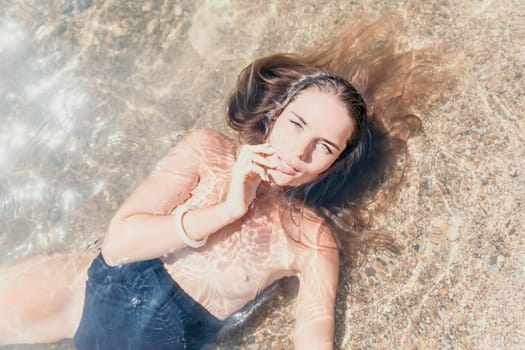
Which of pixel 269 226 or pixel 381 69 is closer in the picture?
pixel 269 226

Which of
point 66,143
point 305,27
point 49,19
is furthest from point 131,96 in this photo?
point 305,27

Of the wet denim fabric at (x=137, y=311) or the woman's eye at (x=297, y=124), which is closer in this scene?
the woman's eye at (x=297, y=124)

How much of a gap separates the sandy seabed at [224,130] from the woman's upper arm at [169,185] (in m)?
0.74

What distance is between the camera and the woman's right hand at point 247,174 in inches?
106

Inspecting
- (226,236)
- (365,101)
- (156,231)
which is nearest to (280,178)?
(226,236)

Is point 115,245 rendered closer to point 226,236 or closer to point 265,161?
point 226,236

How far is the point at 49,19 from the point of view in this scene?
13.8ft

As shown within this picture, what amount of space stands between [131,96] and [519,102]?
9.13ft

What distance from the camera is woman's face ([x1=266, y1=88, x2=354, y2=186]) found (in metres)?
2.68

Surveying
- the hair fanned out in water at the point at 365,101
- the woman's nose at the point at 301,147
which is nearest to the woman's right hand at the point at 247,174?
the woman's nose at the point at 301,147

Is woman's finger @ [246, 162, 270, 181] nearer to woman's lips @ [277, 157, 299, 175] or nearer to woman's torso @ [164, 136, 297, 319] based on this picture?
woman's lips @ [277, 157, 299, 175]

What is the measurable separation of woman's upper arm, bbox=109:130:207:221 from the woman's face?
64 cm

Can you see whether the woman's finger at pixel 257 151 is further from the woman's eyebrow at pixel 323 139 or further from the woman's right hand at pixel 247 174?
the woman's eyebrow at pixel 323 139

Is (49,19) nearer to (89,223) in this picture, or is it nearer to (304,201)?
(89,223)
